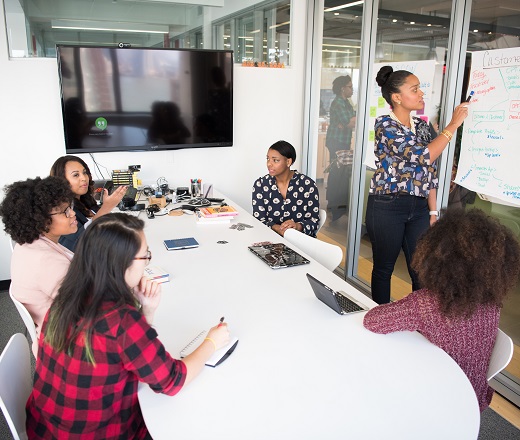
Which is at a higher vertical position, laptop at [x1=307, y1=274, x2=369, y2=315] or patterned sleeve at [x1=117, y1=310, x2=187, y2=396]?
patterned sleeve at [x1=117, y1=310, x2=187, y2=396]

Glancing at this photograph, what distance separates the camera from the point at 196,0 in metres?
3.87

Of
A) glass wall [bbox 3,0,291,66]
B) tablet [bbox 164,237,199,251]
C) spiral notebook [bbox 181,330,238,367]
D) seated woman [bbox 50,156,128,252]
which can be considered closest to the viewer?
spiral notebook [bbox 181,330,238,367]

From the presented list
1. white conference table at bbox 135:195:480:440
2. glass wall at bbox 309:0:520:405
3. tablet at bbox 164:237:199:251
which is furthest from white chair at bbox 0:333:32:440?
glass wall at bbox 309:0:520:405

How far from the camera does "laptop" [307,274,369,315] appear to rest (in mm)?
1713

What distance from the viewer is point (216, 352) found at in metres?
1.46

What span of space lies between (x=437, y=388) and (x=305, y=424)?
422mm

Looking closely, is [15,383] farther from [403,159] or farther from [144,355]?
[403,159]

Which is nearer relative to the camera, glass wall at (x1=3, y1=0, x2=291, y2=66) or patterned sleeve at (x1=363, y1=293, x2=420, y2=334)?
patterned sleeve at (x1=363, y1=293, x2=420, y2=334)

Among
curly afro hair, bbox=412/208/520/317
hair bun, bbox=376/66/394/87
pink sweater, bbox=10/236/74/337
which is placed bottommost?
pink sweater, bbox=10/236/74/337

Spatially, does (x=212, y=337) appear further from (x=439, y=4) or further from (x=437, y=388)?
(x=439, y=4)

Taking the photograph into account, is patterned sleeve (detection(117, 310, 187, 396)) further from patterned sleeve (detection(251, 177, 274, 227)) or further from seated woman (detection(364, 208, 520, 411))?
patterned sleeve (detection(251, 177, 274, 227))

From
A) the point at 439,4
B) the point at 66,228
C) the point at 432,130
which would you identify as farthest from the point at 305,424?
the point at 439,4

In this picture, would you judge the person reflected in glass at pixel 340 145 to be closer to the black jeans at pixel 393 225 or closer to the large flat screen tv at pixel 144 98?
the large flat screen tv at pixel 144 98

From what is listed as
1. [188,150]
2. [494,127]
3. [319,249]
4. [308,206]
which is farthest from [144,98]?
[494,127]
